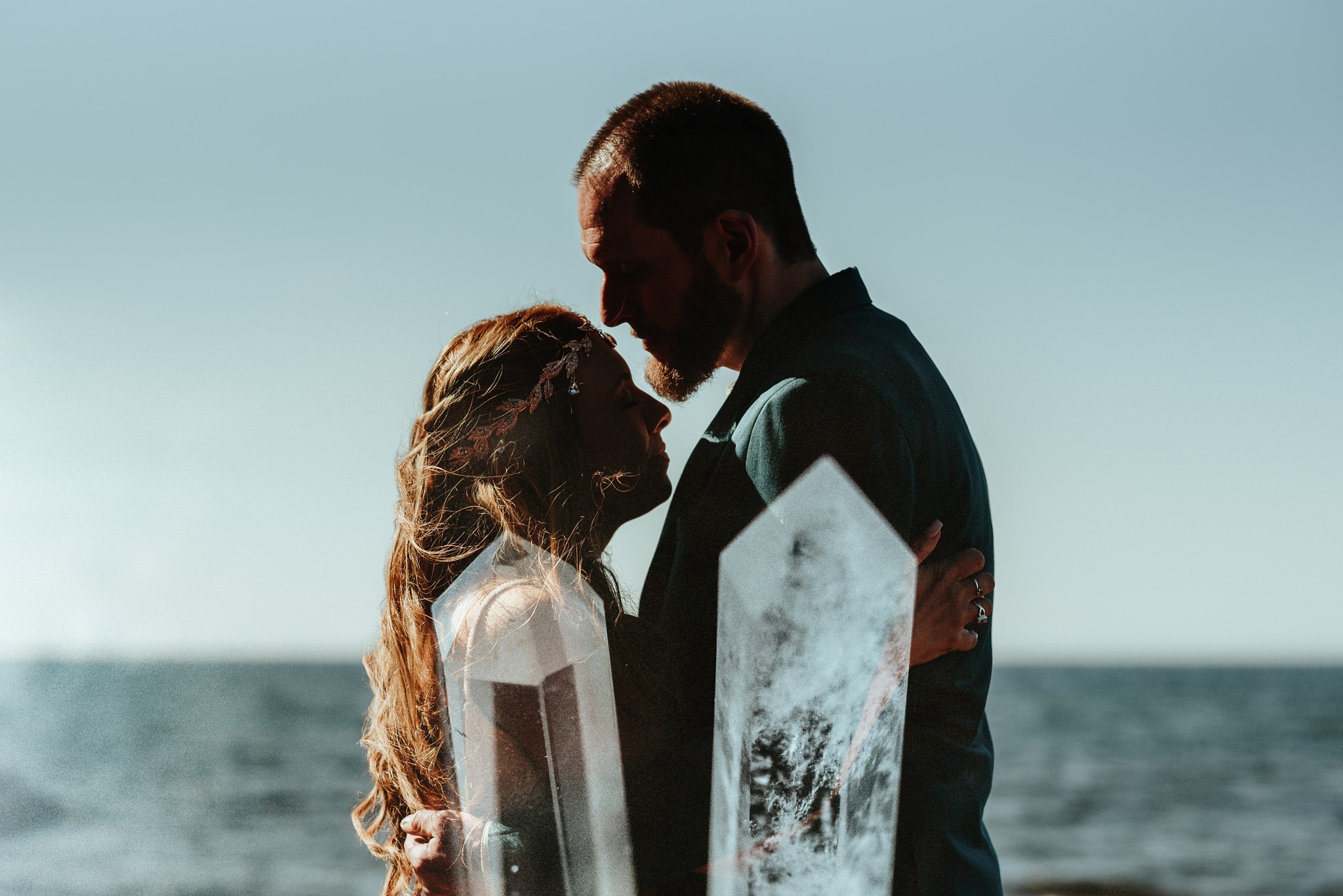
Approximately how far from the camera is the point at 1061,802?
49.3 ft

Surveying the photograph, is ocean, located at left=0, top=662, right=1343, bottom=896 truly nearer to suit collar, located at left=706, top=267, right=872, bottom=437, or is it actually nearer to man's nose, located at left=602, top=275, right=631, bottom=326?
man's nose, located at left=602, top=275, right=631, bottom=326

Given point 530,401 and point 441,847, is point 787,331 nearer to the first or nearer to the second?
point 530,401

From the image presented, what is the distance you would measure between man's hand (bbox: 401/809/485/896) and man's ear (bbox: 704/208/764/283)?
1.00 m

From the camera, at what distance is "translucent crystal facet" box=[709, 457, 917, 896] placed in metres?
1.42

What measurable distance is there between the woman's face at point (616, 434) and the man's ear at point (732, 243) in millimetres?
293

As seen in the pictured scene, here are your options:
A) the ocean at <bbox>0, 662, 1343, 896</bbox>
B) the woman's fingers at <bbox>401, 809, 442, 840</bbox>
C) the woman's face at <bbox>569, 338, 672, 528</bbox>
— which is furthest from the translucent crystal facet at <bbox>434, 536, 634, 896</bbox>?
the ocean at <bbox>0, 662, 1343, 896</bbox>

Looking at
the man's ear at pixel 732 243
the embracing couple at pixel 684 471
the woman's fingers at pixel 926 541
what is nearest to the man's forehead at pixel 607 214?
the embracing couple at pixel 684 471

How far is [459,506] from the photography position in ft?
5.77

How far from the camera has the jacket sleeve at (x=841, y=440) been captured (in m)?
1.35

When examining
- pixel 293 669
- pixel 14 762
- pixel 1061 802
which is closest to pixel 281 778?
pixel 14 762

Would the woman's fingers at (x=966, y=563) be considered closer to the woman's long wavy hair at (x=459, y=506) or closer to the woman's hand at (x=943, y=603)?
the woman's hand at (x=943, y=603)

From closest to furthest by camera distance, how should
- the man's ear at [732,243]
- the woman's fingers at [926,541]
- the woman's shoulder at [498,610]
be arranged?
the woman's fingers at [926,541] < the woman's shoulder at [498,610] < the man's ear at [732,243]

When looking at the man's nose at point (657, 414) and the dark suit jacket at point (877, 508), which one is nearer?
the dark suit jacket at point (877, 508)

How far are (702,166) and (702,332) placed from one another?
11.2 inches
